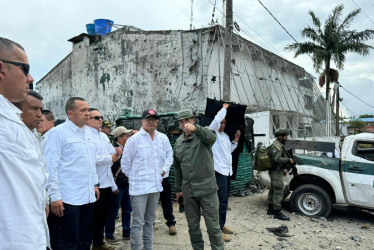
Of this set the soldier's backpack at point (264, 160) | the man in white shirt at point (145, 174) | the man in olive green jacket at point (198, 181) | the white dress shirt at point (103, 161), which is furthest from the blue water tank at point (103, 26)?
the man in olive green jacket at point (198, 181)

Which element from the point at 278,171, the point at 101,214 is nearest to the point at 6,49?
the point at 101,214

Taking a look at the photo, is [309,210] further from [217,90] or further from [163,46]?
[163,46]

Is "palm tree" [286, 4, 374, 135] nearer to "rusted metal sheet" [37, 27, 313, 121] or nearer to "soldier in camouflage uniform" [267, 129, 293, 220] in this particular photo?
"rusted metal sheet" [37, 27, 313, 121]

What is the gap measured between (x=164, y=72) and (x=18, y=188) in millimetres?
12311

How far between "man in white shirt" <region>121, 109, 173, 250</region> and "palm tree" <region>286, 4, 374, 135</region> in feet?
59.6

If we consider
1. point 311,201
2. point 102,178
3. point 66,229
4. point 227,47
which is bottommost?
point 311,201

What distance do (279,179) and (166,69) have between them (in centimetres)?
855

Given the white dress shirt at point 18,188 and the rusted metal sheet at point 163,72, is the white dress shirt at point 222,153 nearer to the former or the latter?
the white dress shirt at point 18,188

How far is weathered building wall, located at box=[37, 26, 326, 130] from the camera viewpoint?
12.1 meters

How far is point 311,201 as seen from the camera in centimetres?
606

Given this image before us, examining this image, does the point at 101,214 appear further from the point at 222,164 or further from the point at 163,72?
the point at 163,72

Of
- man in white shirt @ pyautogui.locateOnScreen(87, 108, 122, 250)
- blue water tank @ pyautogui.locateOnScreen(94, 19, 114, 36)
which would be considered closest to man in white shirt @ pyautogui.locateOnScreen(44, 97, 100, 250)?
man in white shirt @ pyautogui.locateOnScreen(87, 108, 122, 250)

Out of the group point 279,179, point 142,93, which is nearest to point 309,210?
point 279,179

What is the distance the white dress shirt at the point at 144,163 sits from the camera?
350 centimetres
